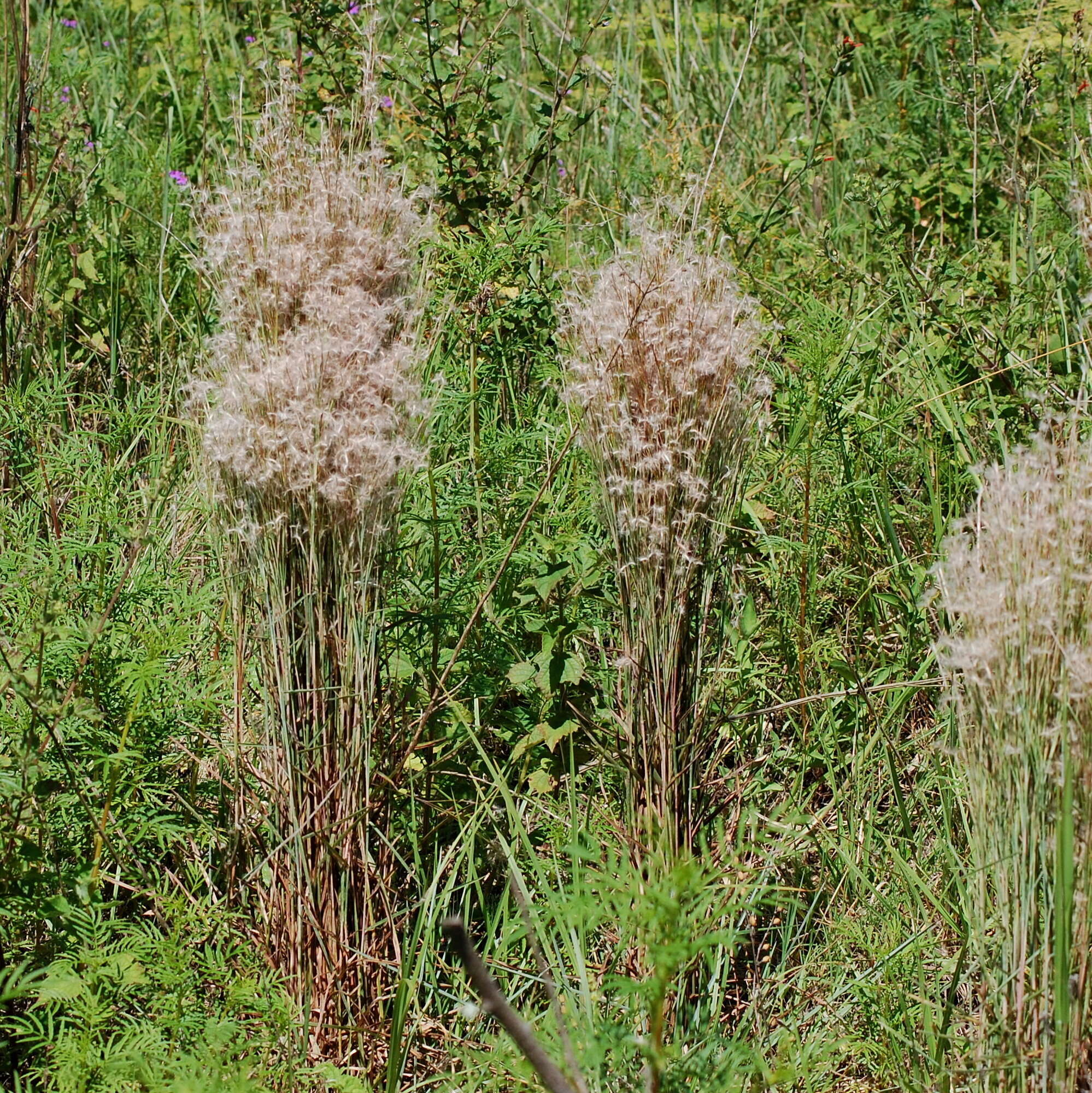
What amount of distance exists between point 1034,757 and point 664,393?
0.83 metres

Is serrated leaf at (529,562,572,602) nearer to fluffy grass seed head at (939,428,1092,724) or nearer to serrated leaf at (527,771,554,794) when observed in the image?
serrated leaf at (527,771,554,794)

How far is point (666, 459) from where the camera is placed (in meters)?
2.18

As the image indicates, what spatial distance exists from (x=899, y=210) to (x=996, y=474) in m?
2.54

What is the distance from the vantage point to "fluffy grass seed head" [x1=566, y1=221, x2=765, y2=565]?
2.21 metres

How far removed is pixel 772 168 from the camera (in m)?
4.27

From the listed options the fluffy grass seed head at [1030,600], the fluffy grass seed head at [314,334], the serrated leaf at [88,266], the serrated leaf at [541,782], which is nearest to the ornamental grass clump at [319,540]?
the fluffy grass seed head at [314,334]

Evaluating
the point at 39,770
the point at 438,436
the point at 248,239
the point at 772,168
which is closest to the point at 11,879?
the point at 39,770

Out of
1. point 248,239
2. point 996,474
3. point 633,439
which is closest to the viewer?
point 996,474

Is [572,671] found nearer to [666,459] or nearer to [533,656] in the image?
[533,656]

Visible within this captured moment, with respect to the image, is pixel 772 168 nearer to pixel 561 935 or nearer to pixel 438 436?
pixel 438 436

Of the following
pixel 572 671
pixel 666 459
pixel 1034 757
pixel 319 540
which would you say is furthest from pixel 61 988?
pixel 1034 757

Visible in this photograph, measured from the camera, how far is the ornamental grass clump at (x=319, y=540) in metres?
2.14

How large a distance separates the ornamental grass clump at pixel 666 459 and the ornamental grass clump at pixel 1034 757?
0.50m

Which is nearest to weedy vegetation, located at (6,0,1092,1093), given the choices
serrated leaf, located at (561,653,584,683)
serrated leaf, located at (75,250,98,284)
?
serrated leaf, located at (561,653,584,683)
